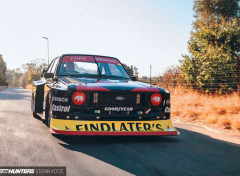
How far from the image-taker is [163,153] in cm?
331

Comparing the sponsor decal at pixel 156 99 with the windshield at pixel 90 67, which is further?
the windshield at pixel 90 67

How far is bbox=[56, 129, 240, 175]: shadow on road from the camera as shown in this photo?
2.68 meters

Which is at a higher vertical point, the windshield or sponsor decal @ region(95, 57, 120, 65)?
sponsor decal @ region(95, 57, 120, 65)

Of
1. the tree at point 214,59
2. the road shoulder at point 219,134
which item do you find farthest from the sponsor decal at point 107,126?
the tree at point 214,59

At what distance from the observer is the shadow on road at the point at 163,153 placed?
2682 millimetres

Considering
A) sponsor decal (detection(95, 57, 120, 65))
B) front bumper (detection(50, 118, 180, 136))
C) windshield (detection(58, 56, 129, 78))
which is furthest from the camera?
sponsor decal (detection(95, 57, 120, 65))

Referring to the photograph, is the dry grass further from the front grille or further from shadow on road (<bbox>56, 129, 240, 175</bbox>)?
the front grille

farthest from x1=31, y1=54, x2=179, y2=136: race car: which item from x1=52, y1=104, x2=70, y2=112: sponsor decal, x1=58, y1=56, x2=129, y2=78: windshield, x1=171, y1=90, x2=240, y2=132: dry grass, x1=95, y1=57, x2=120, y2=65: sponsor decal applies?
x1=171, y1=90, x2=240, y2=132: dry grass

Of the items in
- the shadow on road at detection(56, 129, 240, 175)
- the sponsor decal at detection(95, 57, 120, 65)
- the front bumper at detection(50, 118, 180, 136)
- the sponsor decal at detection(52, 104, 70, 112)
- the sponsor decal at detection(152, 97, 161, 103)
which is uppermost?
the sponsor decal at detection(95, 57, 120, 65)

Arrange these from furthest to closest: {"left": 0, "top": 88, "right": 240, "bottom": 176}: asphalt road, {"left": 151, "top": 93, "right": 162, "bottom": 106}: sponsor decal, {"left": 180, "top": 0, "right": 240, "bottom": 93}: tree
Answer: {"left": 180, "top": 0, "right": 240, "bottom": 93}: tree, {"left": 151, "top": 93, "right": 162, "bottom": 106}: sponsor decal, {"left": 0, "top": 88, "right": 240, "bottom": 176}: asphalt road

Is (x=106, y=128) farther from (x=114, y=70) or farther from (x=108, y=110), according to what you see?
(x=114, y=70)

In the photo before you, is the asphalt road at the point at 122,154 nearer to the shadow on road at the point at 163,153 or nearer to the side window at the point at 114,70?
the shadow on road at the point at 163,153

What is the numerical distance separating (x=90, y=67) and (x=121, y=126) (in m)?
1.82

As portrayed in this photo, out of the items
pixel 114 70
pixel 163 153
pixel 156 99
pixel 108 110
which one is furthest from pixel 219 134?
pixel 114 70
